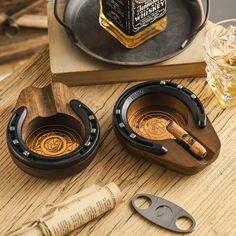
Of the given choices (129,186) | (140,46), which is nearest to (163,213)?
(129,186)

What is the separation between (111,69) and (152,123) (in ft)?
0.38

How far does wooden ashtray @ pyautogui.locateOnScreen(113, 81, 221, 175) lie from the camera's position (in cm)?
115

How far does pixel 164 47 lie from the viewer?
1.30m

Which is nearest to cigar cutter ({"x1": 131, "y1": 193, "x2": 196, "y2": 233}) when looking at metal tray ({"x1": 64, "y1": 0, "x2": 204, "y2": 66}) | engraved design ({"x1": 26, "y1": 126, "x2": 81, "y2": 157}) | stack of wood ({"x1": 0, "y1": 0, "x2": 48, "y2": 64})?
engraved design ({"x1": 26, "y1": 126, "x2": 81, "y2": 157})

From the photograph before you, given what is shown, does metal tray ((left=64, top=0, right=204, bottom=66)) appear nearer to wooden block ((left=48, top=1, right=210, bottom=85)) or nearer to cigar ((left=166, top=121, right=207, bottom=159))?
wooden block ((left=48, top=1, right=210, bottom=85))

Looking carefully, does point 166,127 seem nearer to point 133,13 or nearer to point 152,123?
point 152,123

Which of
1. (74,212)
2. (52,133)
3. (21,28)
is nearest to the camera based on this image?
(74,212)

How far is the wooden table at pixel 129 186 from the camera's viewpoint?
3.67ft

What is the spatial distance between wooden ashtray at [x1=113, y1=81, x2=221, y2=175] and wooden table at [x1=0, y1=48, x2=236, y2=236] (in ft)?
0.08

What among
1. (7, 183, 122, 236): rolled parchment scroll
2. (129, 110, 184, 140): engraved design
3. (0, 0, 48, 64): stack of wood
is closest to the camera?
(7, 183, 122, 236): rolled parchment scroll

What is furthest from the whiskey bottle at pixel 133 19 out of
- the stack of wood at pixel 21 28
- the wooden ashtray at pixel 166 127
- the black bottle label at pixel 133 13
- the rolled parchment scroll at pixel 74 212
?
the stack of wood at pixel 21 28

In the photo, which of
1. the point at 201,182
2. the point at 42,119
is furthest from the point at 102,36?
the point at 201,182

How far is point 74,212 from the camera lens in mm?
1106

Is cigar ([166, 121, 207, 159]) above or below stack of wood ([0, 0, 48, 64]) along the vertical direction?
above
